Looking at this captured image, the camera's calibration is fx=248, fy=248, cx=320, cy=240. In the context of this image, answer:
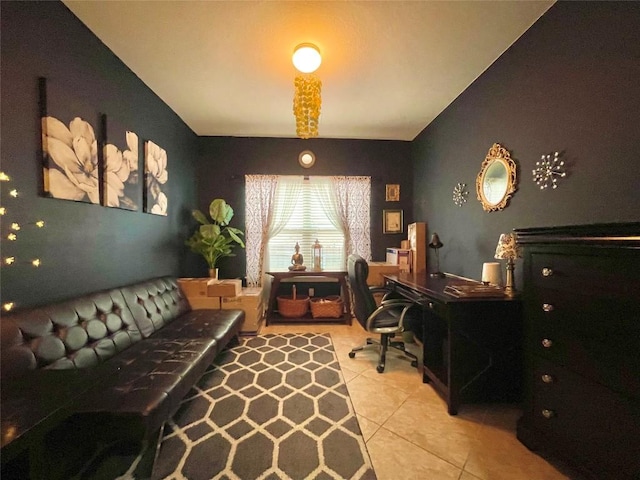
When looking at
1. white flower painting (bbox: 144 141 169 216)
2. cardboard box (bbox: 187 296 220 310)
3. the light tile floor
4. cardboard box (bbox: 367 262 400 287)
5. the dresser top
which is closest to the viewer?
the dresser top

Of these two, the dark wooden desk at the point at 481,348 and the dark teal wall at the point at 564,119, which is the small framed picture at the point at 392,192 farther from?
the dark wooden desk at the point at 481,348

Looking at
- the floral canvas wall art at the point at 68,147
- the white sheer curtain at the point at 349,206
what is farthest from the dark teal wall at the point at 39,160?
the white sheer curtain at the point at 349,206

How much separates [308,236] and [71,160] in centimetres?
280

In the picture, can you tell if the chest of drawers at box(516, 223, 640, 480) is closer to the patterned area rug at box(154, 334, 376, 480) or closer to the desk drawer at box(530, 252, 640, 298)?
the desk drawer at box(530, 252, 640, 298)

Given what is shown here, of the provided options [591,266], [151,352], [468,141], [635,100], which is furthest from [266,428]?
[468,141]

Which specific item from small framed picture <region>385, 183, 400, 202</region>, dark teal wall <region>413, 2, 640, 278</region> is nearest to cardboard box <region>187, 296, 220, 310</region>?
dark teal wall <region>413, 2, 640, 278</region>

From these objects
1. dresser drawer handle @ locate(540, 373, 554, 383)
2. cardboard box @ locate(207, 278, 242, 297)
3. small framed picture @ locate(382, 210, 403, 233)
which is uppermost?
small framed picture @ locate(382, 210, 403, 233)

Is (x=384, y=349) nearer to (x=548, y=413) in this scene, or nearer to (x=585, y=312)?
(x=548, y=413)

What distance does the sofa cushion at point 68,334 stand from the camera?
1.19 metres

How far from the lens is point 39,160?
57.8 inches

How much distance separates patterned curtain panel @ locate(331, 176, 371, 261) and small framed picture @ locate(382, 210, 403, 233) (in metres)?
0.28

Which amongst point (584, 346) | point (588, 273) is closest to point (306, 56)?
point (588, 273)

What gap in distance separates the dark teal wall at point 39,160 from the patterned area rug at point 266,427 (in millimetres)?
1175

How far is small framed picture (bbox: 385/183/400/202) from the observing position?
4000 millimetres
